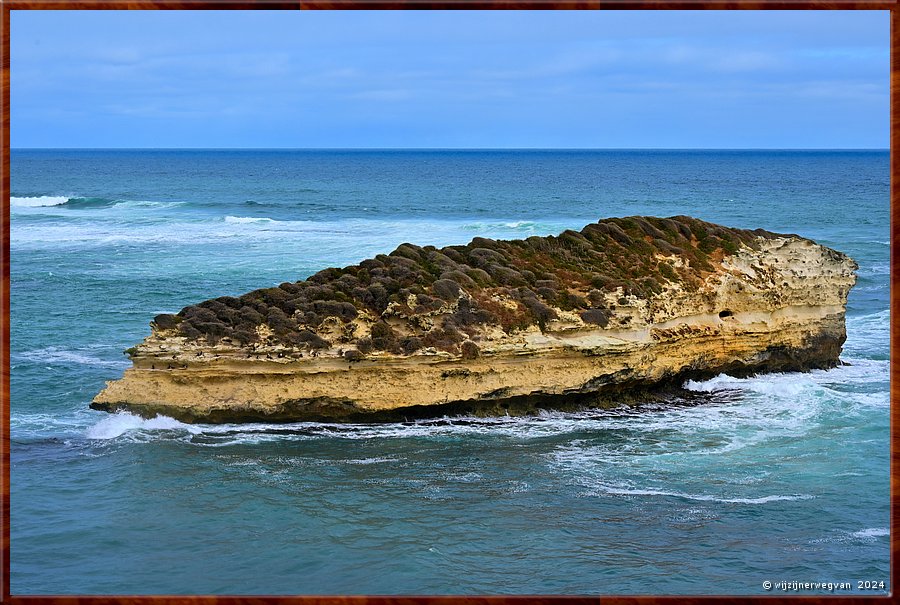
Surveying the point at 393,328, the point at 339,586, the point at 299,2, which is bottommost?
the point at 339,586

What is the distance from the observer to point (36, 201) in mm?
78125

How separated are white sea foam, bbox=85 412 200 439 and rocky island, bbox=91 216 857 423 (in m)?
0.18

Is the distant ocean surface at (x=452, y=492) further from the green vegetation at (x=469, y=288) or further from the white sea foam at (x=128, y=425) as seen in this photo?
the green vegetation at (x=469, y=288)

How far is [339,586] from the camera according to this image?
1311 centimetres

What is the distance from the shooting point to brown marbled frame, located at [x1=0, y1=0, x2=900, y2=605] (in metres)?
8.85

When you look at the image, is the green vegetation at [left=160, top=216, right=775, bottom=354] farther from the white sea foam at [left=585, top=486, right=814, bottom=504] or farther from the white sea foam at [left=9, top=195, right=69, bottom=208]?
the white sea foam at [left=9, top=195, right=69, bottom=208]

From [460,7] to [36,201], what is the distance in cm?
7541

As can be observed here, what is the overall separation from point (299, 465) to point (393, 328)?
3530 millimetres

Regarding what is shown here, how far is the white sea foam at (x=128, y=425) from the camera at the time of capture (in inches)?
757

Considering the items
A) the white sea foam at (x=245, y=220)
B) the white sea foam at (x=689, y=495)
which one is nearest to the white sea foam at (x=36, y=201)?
the white sea foam at (x=245, y=220)

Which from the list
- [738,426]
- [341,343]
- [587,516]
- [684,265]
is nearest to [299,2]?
[587,516]

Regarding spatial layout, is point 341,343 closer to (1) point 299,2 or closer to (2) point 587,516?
(2) point 587,516

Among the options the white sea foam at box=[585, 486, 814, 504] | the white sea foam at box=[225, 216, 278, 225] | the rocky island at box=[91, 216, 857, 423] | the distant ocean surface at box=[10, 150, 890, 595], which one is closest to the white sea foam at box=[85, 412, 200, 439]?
the distant ocean surface at box=[10, 150, 890, 595]

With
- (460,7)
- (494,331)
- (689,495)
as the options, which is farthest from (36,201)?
(460,7)
